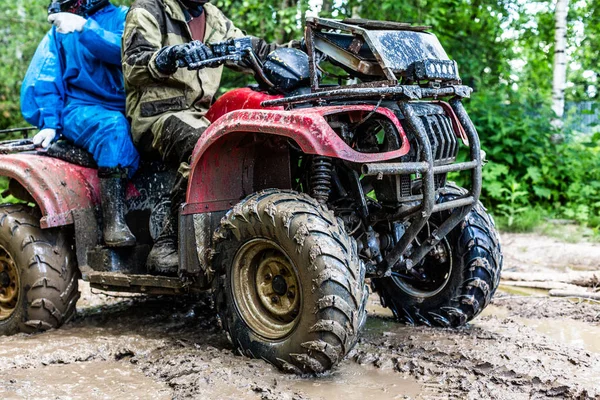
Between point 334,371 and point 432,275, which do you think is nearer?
point 334,371

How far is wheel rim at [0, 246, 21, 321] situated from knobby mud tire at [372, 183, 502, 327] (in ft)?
9.17

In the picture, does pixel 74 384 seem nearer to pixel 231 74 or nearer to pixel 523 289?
pixel 523 289

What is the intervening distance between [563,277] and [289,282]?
350 cm

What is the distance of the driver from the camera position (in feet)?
14.9

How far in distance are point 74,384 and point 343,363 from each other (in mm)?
1388

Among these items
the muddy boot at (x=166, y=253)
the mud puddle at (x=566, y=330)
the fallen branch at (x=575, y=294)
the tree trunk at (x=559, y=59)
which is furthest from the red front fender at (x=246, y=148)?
the tree trunk at (x=559, y=59)

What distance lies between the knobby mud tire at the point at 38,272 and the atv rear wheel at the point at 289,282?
1465 mm

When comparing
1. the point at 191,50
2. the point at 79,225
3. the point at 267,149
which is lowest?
the point at 79,225

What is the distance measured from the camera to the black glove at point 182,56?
4.06m

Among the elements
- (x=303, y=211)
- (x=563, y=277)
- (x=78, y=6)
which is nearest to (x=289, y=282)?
(x=303, y=211)

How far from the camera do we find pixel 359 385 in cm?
366

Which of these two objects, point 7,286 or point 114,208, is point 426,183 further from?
point 7,286

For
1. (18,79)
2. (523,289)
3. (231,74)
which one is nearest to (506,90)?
(231,74)

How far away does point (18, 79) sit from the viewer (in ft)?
51.5
